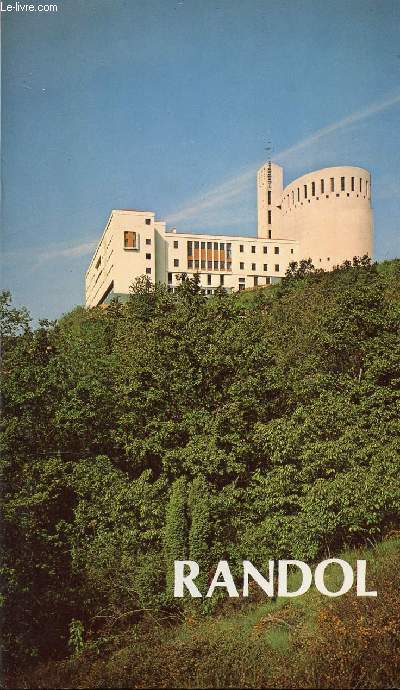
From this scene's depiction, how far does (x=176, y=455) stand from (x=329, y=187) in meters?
14.8

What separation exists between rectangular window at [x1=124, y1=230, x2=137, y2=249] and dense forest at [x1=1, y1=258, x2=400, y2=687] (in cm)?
176

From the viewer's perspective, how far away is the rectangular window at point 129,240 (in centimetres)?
1528

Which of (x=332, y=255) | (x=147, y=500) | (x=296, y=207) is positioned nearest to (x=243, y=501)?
(x=147, y=500)

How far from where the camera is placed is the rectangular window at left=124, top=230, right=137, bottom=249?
1528 centimetres

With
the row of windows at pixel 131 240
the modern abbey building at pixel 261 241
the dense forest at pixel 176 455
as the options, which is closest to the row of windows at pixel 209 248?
the modern abbey building at pixel 261 241

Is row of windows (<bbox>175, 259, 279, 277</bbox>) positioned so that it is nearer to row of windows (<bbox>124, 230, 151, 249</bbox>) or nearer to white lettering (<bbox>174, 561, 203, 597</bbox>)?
row of windows (<bbox>124, 230, 151, 249</bbox>)

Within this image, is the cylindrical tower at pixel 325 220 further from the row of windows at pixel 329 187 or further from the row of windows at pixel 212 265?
the row of windows at pixel 212 265

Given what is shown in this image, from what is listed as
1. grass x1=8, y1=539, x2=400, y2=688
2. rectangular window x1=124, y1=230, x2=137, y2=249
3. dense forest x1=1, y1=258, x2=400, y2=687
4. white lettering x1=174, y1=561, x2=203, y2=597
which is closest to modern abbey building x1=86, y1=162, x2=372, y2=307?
rectangular window x1=124, y1=230, x2=137, y2=249

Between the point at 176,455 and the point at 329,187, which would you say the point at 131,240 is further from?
the point at 329,187

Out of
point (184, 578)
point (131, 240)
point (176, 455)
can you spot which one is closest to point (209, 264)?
point (131, 240)

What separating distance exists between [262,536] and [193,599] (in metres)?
2.19

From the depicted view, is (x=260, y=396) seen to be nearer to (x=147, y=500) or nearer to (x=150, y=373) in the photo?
(x=150, y=373)

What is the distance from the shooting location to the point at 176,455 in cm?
1208

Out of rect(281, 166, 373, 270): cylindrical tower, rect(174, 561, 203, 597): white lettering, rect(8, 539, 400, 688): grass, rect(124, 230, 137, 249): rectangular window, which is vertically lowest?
rect(8, 539, 400, 688): grass
